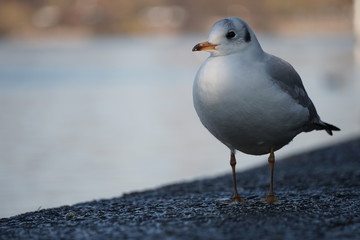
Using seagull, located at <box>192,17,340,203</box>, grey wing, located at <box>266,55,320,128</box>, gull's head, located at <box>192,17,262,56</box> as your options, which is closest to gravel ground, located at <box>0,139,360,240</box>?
seagull, located at <box>192,17,340,203</box>

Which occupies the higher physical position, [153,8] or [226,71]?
[153,8]

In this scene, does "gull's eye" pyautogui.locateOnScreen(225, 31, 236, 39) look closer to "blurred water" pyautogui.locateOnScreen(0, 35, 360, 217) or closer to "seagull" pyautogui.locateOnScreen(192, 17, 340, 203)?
"seagull" pyautogui.locateOnScreen(192, 17, 340, 203)

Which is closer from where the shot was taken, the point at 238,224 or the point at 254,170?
the point at 238,224

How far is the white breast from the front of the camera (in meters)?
4.43

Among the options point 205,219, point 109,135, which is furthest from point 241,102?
point 109,135

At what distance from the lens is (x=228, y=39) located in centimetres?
460

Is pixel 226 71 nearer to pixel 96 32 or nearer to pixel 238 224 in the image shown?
pixel 238 224

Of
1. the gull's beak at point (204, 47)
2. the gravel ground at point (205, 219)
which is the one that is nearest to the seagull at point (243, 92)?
the gull's beak at point (204, 47)

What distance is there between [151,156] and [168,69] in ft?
98.5

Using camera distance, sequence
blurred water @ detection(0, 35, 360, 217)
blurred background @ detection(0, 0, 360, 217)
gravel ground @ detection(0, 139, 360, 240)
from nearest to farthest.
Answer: gravel ground @ detection(0, 139, 360, 240) < blurred water @ detection(0, 35, 360, 217) < blurred background @ detection(0, 0, 360, 217)

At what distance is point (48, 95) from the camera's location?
27641mm

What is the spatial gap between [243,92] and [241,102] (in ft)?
0.22

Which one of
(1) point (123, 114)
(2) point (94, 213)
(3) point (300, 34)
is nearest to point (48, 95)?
(1) point (123, 114)

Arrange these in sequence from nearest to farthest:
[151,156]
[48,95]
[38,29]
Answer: [151,156] < [48,95] < [38,29]
